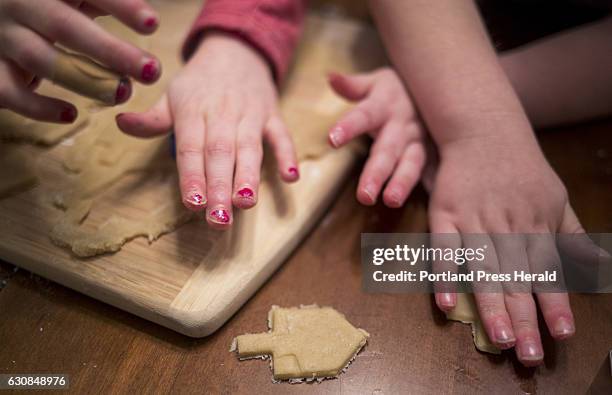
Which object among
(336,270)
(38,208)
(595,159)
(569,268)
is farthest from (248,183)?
(595,159)

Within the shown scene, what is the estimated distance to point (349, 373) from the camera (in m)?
0.52

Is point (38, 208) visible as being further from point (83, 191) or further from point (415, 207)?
point (415, 207)

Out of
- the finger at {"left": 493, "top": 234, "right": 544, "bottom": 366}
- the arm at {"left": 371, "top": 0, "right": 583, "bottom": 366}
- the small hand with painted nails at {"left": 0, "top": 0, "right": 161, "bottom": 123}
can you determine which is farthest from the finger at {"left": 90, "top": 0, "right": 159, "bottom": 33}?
the finger at {"left": 493, "top": 234, "right": 544, "bottom": 366}

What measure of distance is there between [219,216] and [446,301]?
0.25 m

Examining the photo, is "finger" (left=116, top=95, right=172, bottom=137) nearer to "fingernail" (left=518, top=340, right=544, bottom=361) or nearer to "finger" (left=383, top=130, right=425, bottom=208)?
"finger" (left=383, top=130, right=425, bottom=208)

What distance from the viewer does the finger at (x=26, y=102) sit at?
23.2 inches

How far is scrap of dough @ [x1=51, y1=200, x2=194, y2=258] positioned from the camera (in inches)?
22.6

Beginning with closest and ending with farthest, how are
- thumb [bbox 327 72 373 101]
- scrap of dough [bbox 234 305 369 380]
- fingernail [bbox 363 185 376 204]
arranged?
1. scrap of dough [bbox 234 305 369 380]
2. fingernail [bbox 363 185 376 204]
3. thumb [bbox 327 72 373 101]

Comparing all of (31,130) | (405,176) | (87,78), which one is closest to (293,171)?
(405,176)

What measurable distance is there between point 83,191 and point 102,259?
4.2 inches

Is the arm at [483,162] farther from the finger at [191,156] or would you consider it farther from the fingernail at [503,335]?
the finger at [191,156]

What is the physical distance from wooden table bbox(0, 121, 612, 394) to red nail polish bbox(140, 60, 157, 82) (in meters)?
0.24

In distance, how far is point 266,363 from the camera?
53 centimetres

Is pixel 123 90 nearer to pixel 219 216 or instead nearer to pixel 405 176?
pixel 219 216
